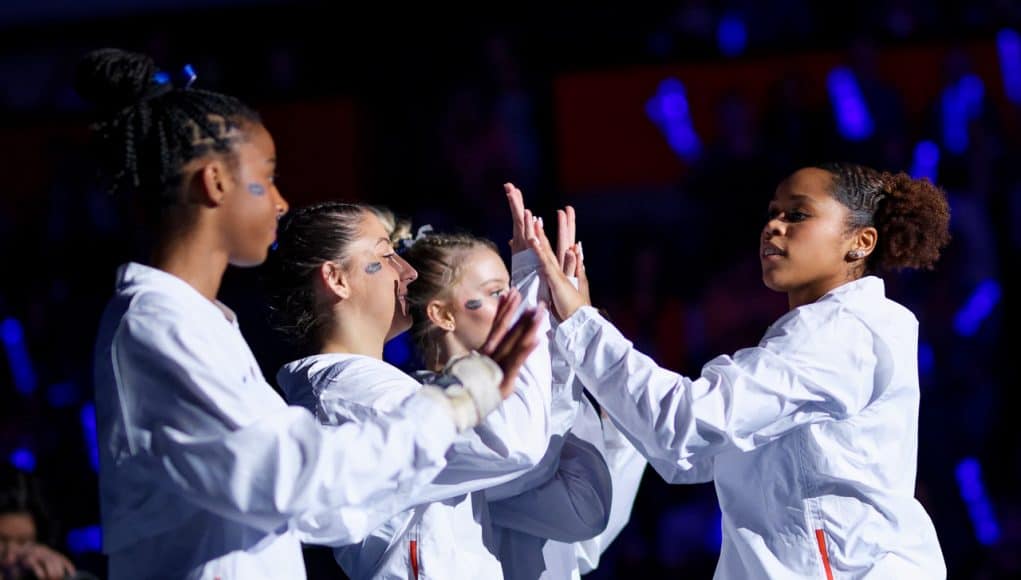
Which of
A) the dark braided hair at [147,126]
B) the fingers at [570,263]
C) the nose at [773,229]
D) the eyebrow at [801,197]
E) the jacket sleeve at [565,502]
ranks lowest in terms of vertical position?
the jacket sleeve at [565,502]

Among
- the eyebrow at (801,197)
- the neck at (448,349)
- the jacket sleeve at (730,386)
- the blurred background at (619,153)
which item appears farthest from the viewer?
the blurred background at (619,153)

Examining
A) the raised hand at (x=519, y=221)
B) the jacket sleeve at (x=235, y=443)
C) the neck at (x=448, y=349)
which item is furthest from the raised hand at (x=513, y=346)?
the neck at (x=448, y=349)

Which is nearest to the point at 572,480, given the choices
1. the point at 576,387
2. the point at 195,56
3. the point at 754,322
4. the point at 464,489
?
the point at 576,387

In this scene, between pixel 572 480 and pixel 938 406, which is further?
pixel 938 406

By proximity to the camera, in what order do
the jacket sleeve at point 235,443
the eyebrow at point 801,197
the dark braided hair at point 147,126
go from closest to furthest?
the jacket sleeve at point 235,443 → the dark braided hair at point 147,126 → the eyebrow at point 801,197

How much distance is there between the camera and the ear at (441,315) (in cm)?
260

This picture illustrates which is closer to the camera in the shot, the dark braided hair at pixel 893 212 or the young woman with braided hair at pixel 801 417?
the young woman with braided hair at pixel 801 417

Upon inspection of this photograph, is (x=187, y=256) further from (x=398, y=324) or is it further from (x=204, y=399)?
(x=398, y=324)

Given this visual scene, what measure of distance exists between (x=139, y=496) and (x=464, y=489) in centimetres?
70

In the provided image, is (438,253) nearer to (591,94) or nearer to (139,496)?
(139,496)

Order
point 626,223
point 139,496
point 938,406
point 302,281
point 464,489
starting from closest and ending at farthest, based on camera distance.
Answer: point 139,496
point 464,489
point 302,281
point 938,406
point 626,223

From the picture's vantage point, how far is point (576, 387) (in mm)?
2531

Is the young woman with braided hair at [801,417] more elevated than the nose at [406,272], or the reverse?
the nose at [406,272]

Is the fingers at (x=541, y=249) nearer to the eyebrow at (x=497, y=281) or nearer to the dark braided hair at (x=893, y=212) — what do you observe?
the eyebrow at (x=497, y=281)
